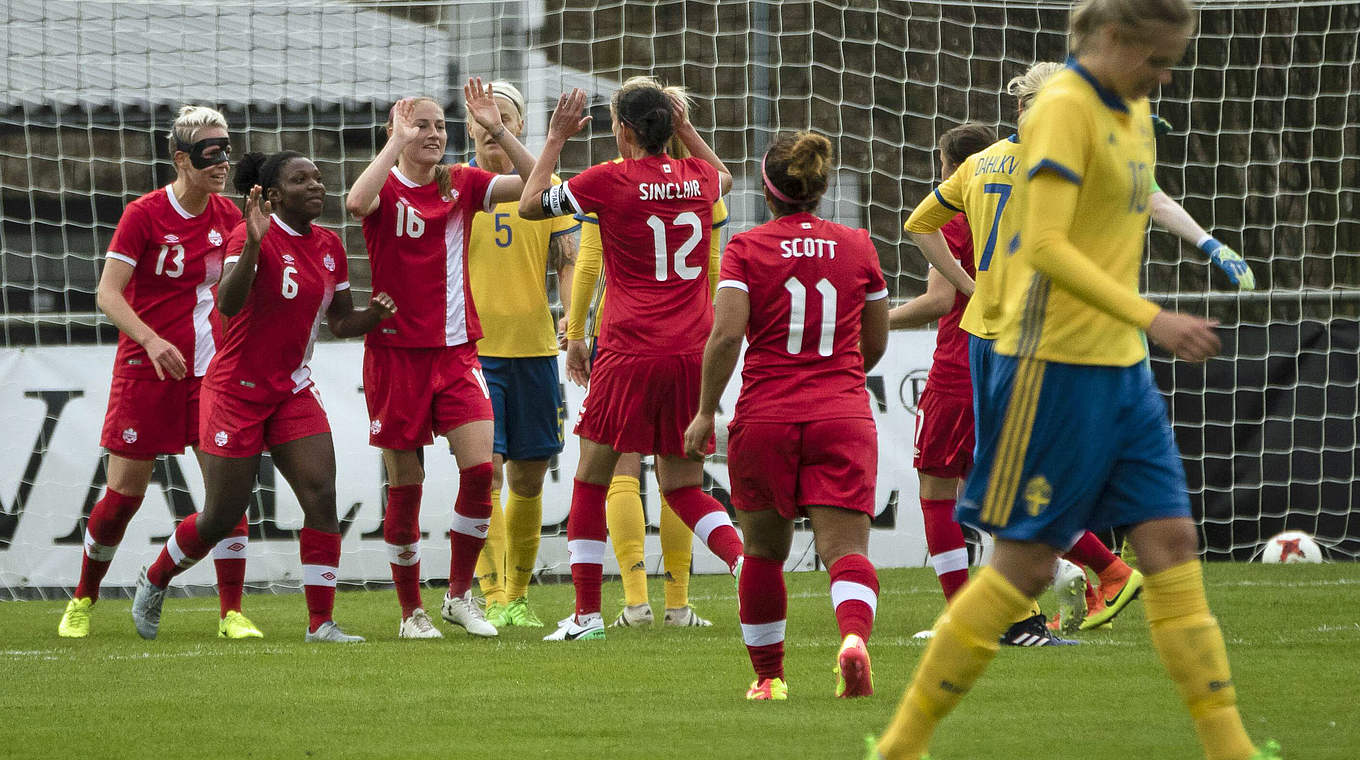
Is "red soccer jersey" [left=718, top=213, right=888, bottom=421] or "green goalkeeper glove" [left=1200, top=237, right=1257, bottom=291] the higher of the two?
"green goalkeeper glove" [left=1200, top=237, right=1257, bottom=291]

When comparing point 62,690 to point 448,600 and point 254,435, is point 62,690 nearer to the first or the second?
point 254,435

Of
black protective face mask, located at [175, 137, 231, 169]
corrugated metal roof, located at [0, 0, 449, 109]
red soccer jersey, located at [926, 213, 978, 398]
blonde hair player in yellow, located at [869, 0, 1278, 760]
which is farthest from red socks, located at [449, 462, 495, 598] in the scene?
corrugated metal roof, located at [0, 0, 449, 109]

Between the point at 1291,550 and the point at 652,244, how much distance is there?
18.5 ft

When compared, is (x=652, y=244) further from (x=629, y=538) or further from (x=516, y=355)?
(x=629, y=538)

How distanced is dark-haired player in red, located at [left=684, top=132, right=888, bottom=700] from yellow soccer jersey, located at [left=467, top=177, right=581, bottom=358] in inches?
111

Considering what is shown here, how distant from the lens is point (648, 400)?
6.29 metres

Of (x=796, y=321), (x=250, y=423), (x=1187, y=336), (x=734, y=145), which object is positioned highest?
(x=1187, y=336)

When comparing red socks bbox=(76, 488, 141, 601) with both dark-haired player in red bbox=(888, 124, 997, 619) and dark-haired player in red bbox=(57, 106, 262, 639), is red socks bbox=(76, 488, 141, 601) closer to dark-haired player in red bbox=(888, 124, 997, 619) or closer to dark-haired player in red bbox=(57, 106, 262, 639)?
dark-haired player in red bbox=(57, 106, 262, 639)

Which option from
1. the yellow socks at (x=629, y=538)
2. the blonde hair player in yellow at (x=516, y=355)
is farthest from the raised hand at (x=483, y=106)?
the yellow socks at (x=629, y=538)

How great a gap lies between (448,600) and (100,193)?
5.18 meters

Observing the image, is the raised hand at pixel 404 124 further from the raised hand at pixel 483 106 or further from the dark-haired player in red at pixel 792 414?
the dark-haired player in red at pixel 792 414

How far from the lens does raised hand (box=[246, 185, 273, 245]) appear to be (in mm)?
6074

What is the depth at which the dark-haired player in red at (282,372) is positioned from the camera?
6.44 m

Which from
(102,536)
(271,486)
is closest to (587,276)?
(102,536)
